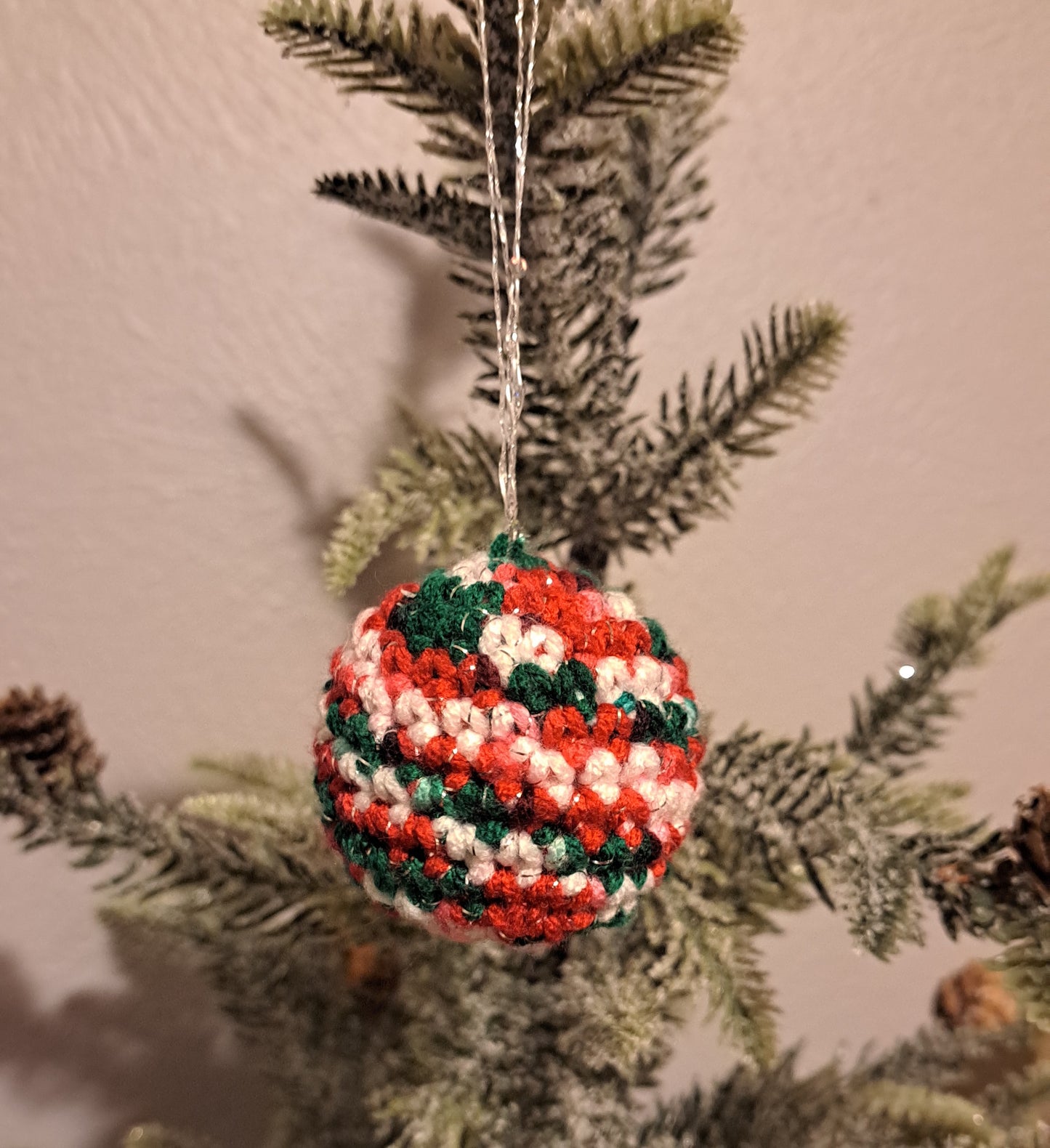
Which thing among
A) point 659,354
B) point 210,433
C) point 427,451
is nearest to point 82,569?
point 210,433

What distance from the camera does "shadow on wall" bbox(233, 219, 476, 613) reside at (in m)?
0.51

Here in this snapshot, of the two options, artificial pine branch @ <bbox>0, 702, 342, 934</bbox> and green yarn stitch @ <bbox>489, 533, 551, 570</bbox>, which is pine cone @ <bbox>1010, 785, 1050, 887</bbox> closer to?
green yarn stitch @ <bbox>489, 533, 551, 570</bbox>

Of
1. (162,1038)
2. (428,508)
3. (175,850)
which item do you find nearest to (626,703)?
(428,508)

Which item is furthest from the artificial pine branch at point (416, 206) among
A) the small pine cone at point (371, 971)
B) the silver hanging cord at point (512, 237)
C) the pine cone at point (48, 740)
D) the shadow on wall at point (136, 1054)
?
the shadow on wall at point (136, 1054)

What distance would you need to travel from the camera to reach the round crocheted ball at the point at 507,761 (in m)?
0.27

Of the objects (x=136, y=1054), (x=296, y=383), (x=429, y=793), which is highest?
(x=296, y=383)

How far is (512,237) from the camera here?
0.32m

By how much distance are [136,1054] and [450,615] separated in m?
0.52

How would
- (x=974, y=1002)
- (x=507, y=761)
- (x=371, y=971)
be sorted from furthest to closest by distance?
(x=974, y=1002) → (x=371, y=971) → (x=507, y=761)

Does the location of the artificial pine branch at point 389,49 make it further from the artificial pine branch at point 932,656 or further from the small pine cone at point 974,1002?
the small pine cone at point 974,1002

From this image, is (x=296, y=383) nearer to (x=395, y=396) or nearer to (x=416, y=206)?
(x=395, y=396)

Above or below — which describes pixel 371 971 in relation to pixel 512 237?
below

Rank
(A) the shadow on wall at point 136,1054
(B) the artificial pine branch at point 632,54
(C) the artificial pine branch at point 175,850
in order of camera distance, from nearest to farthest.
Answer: (B) the artificial pine branch at point 632,54, (C) the artificial pine branch at point 175,850, (A) the shadow on wall at point 136,1054

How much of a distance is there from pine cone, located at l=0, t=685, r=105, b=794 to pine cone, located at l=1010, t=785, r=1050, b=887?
0.36m
